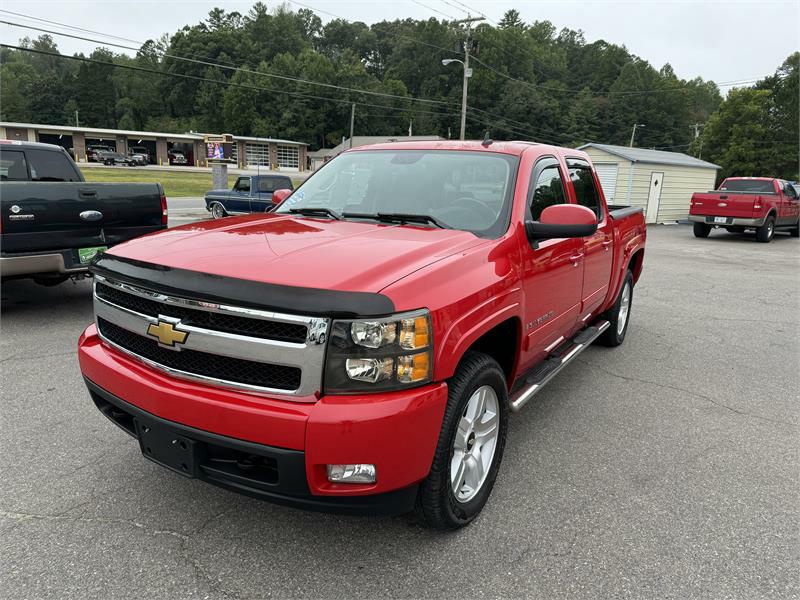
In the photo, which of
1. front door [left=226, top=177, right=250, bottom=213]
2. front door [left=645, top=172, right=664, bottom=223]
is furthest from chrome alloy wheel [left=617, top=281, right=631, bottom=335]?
front door [left=645, top=172, right=664, bottom=223]

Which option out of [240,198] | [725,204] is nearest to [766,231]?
[725,204]

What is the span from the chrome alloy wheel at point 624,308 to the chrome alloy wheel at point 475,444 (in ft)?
11.3

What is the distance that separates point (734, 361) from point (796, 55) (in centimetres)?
7227

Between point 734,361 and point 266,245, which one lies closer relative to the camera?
point 266,245

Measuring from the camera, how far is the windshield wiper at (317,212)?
3520mm

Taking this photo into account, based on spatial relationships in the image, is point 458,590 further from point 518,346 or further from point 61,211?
point 61,211

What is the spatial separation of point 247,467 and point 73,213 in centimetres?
470

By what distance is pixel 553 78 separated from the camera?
10000 centimetres

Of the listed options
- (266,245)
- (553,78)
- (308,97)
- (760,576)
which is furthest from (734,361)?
(553,78)

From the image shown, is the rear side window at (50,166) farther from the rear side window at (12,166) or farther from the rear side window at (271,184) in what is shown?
the rear side window at (271,184)

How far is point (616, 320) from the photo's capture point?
5.75 metres

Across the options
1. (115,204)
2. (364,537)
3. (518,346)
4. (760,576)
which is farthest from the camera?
(115,204)

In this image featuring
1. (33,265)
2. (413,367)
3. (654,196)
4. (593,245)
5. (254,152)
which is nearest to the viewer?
(413,367)

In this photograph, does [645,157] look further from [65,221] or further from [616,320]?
[65,221]
